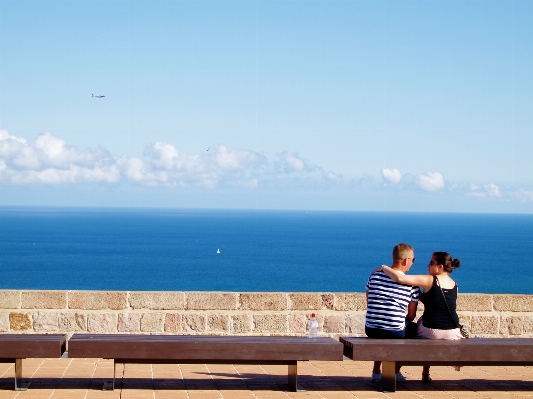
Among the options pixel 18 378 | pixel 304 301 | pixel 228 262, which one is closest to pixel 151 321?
pixel 304 301

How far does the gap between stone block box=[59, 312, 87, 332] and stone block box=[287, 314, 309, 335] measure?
6.43ft

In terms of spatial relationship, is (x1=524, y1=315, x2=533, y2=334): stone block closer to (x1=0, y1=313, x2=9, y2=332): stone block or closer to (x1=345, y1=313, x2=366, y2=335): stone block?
(x1=345, y1=313, x2=366, y2=335): stone block

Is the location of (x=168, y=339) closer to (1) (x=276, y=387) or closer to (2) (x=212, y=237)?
(1) (x=276, y=387)

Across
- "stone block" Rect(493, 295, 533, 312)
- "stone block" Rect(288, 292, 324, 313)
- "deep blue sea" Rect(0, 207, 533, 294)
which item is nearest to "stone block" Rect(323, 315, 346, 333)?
"stone block" Rect(288, 292, 324, 313)

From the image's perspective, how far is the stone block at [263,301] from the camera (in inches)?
315

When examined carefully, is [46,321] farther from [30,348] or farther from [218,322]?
[30,348]

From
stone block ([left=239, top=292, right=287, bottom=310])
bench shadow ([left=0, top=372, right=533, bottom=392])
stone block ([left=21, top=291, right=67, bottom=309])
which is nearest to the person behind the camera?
bench shadow ([left=0, top=372, right=533, bottom=392])

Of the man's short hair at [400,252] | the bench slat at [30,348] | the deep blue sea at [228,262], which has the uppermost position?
the man's short hair at [400,252]

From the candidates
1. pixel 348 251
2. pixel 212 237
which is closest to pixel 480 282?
pixel 348 251

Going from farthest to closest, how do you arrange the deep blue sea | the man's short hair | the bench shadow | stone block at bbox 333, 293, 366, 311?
1. the deep blue sea
2. stone block at bbox 333, 293, 366, 311
3. the bench shadow
4. the man's short hair

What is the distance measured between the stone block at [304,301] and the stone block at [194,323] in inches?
33.7

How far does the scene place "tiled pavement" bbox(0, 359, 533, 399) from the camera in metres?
5.93

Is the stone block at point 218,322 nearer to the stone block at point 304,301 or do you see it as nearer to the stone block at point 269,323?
the stone block at point 269,323

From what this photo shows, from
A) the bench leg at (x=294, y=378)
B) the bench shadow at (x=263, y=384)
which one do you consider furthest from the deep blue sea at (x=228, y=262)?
the bench leg at (x=294, y=378)
